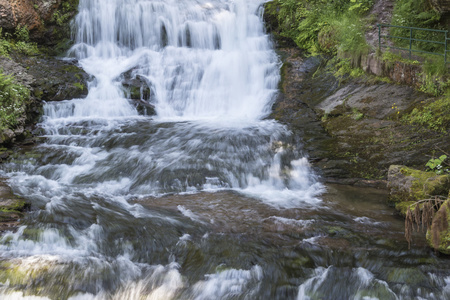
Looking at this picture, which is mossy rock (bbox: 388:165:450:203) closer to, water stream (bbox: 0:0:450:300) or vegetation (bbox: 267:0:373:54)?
water stream (bbox: 0:0:450:300)

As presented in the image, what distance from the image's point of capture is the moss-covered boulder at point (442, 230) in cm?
514

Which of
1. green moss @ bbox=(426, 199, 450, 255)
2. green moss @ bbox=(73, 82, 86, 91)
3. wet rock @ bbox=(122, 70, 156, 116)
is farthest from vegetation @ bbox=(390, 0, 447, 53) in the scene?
green moss @ bbox=(73, 82, 86, 91)

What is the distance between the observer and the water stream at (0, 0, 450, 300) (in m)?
4.78

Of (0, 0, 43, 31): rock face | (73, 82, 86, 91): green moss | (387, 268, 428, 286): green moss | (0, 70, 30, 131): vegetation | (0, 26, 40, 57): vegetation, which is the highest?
(0, 0, 43, 31): rock face

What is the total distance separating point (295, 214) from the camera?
6727 mm

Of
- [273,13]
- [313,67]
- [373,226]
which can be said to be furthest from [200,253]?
[273,13]

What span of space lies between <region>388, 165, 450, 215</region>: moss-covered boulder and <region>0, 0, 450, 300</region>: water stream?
334mm

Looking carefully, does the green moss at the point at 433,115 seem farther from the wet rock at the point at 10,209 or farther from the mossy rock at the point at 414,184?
the wet rock at the point at 10,209

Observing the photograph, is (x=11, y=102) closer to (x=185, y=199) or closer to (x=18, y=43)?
(x=18, y=43)

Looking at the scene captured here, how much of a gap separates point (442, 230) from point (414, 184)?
148cm

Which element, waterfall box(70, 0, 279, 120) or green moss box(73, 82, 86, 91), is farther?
waterfall box(70, 0, 279, 120)

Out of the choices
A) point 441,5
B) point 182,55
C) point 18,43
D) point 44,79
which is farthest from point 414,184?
point 18,43

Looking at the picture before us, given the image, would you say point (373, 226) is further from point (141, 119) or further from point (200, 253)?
point (141, 119)

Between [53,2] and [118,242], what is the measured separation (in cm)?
1301
